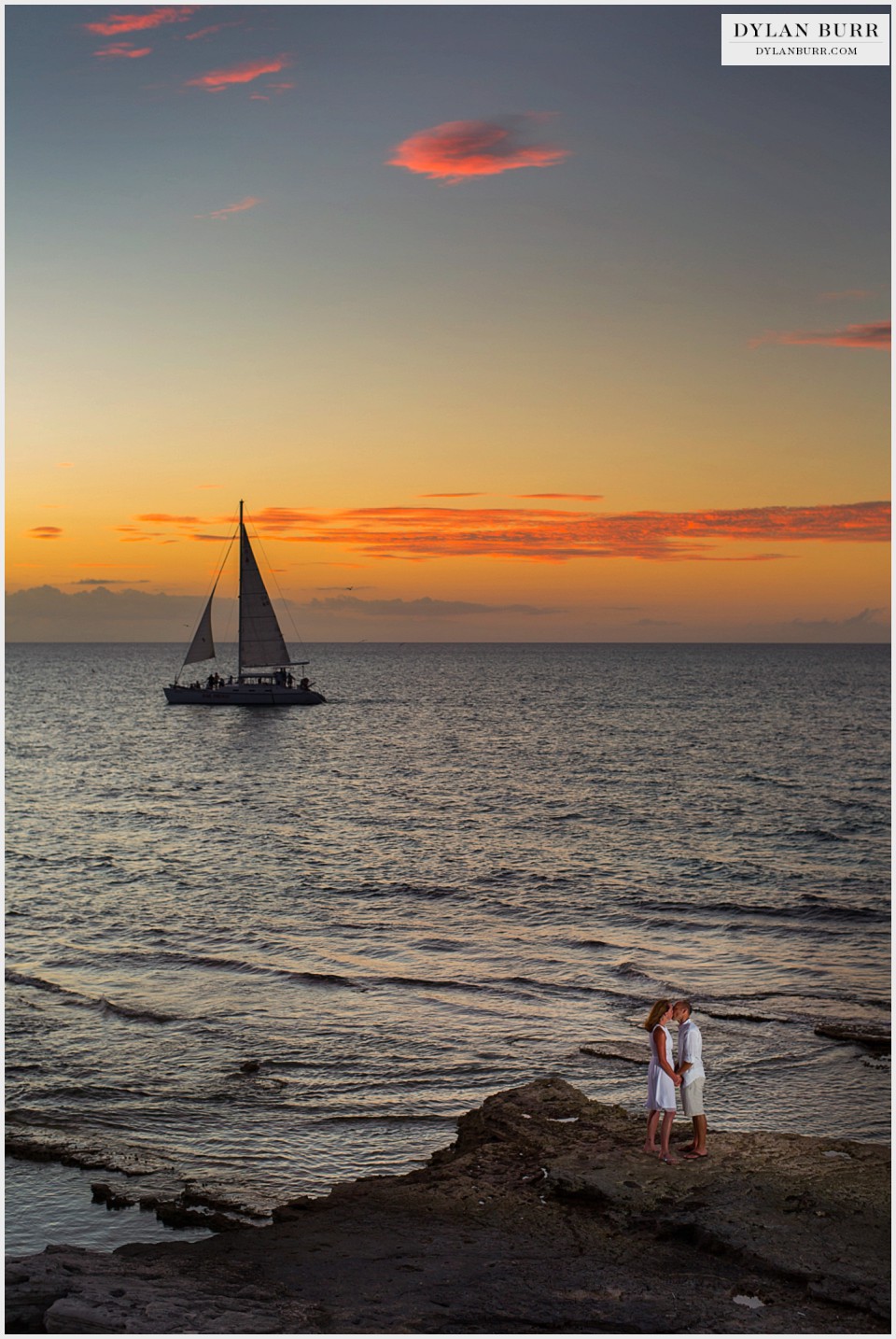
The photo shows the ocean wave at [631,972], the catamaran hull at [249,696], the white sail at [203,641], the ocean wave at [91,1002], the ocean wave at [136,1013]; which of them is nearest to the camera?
the ocean wave at [136,1013]

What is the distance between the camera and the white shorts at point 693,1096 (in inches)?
527

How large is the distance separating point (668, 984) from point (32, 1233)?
15.5 meters

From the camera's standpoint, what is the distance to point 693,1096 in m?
13.5

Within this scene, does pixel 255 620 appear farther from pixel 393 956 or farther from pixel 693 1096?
pixel 693 1096

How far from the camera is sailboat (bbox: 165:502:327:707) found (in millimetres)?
100188

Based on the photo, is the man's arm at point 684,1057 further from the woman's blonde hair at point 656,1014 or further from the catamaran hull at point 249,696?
the catamaran hull at point 249,696

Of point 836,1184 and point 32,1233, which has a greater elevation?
point 836,1184

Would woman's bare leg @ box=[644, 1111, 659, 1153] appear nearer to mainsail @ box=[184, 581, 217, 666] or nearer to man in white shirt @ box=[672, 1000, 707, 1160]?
man in white shirt @ box=[672, 1000, 707, 1160]

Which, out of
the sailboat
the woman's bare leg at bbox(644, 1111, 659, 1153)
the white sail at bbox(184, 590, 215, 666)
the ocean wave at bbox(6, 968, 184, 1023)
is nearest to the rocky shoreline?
the woman's bare leg at bbox(644, 1111, 659, 1153)

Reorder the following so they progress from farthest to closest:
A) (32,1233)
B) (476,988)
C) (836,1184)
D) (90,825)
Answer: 1. (90,825)
2. (476,988)
3. (32,1233)
4. (836,1184)

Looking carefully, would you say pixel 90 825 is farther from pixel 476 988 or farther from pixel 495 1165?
pixel 495 1165

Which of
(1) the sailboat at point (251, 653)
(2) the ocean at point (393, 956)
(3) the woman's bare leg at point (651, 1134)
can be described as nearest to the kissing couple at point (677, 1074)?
(3) the woman's bare leg at point (651, 1134)

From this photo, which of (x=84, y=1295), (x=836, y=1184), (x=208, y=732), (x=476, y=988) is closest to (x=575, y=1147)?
(x=836, y=1184)

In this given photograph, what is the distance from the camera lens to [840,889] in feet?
120
